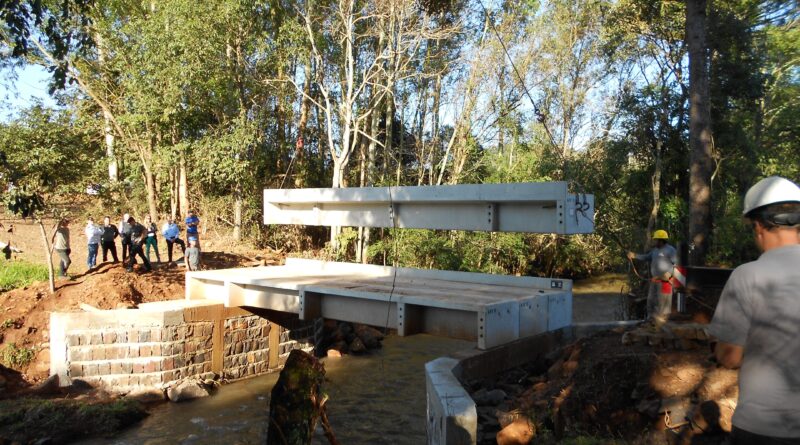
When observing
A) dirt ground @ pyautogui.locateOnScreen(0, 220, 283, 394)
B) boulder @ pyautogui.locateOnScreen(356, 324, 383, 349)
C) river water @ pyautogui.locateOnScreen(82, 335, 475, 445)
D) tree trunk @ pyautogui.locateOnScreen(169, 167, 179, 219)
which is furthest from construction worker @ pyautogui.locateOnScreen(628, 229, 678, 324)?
tree trunk @ pyautogui.locateOnScreen(169, 167, 179, 219)

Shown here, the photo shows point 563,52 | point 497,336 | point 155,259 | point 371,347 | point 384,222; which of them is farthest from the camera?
point 563,52

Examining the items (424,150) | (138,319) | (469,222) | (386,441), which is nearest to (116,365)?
(138,319)

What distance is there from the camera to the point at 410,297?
777cm

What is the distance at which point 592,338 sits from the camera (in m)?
7.48

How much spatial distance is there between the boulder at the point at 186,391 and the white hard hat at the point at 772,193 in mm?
10022

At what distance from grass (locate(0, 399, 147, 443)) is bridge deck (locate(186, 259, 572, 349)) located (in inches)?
103

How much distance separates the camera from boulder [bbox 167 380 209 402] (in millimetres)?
10242

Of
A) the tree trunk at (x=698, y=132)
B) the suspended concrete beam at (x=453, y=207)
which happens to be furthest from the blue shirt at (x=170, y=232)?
the tree trunk at (x=698, y=132)

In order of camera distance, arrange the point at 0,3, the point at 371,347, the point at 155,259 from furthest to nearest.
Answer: the point at 155,259
the point at 371,347
the point at 0,3

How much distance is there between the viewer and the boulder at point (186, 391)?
10242mm

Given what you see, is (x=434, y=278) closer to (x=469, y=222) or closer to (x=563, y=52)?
(x=469, y=222)

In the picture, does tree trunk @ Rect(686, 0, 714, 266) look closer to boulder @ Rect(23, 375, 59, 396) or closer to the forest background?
the forest background

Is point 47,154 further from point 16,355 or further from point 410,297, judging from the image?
Answer: point 410,297

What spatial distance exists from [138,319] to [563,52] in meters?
22.6
